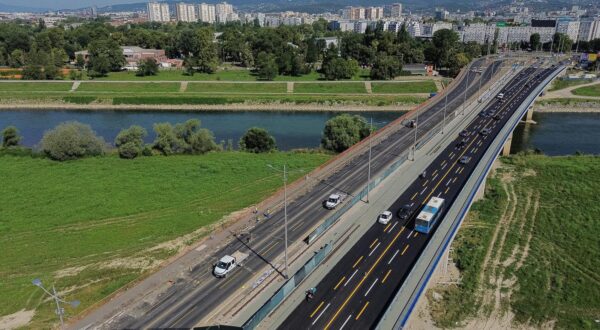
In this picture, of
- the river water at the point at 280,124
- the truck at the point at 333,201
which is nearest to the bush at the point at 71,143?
the river water at the point at 280,124

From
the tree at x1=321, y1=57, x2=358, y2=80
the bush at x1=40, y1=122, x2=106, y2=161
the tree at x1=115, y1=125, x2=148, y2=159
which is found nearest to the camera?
the bush at x1=40, y1=122, x2=106, y2=161

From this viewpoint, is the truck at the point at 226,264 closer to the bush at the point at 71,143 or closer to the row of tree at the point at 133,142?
the row of tree at the point at 133,142

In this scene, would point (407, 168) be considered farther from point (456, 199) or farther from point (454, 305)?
point (454, 305)

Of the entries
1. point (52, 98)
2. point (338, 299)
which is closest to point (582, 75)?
point (338, 299)

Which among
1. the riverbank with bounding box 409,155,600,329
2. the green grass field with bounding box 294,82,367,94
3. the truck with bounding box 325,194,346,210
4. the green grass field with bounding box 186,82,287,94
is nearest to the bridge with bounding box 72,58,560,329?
the truck with bounding box 325,194,346,210

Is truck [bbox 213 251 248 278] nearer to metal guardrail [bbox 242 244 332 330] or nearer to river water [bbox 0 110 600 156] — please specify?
metal guardrail [bbox 242 244 332 330]

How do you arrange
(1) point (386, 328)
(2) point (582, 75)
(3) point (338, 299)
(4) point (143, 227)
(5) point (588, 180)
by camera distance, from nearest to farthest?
(1) point (386, 328) < (3) point (338, 299) < (4) point (143, 227) < (5) point (588, 180) < (2) point (582, 75)
